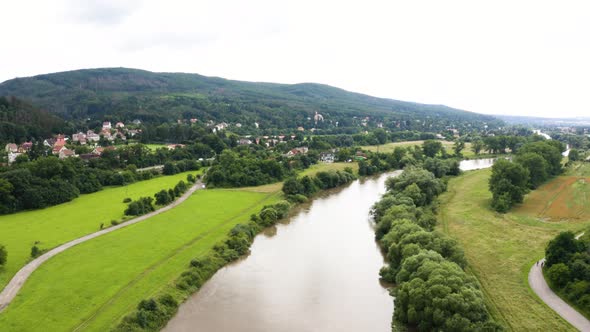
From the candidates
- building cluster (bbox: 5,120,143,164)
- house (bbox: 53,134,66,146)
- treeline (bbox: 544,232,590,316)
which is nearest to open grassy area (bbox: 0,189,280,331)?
treeline (bbox: 544,232,590,316)

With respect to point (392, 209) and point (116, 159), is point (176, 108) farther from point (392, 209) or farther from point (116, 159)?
point (392, 209)

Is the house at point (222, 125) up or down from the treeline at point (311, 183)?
up

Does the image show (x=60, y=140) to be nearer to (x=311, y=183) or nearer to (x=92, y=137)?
(x=92, y=137)

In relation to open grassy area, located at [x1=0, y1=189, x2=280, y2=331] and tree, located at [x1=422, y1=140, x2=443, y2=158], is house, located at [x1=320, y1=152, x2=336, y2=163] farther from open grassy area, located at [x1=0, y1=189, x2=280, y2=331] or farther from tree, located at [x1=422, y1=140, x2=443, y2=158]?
open grassy area, located at [x1=0, y1=189, x2=280, y2=331]

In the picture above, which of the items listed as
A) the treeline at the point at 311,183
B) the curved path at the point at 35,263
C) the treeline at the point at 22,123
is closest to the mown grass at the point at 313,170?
the treeline at the point at 311,183

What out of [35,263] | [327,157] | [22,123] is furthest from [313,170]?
[22,123]

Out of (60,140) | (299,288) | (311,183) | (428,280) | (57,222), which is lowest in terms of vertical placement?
(299,288)

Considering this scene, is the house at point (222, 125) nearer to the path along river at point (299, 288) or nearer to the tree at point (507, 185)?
the path along river at point (299, 288)
